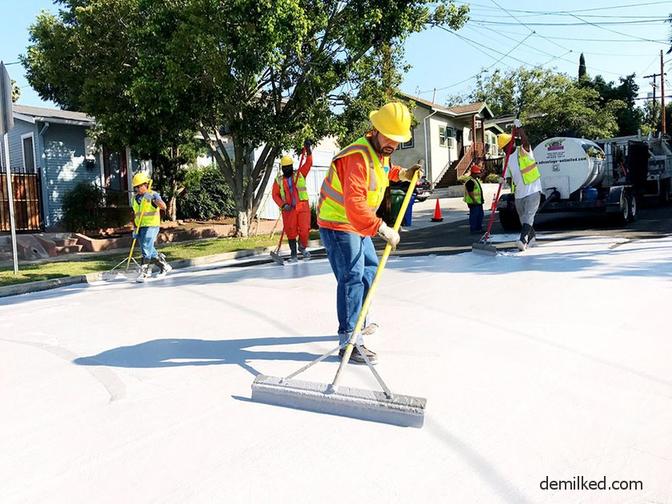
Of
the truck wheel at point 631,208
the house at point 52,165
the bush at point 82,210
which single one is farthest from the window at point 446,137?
the bush at point 82,210

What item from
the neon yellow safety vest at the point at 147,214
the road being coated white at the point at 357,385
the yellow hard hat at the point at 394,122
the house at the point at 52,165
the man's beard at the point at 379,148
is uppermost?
the house at the point at 52,165

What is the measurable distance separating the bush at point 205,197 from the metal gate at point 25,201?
15.4 ft

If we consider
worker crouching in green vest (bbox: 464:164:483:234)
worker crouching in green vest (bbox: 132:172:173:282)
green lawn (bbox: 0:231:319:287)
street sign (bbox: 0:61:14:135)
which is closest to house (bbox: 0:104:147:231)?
green lawn (bbox: 0:231:319:287)

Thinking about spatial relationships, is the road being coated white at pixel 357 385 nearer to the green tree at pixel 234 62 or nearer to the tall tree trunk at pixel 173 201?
the green tree at pixel 234 62

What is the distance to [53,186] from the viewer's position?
18219 mm

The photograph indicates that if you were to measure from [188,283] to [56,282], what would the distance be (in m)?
2.71

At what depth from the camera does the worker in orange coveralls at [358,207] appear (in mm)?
4051

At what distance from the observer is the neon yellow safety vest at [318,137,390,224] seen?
13.8ft

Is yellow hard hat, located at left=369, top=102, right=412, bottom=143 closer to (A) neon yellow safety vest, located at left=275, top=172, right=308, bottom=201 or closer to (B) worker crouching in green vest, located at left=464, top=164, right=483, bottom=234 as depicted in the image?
(A) neon yellow safety vest, located at left=275, top=172, right=308, bottom=201

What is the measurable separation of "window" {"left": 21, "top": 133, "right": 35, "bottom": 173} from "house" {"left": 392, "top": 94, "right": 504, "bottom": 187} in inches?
820

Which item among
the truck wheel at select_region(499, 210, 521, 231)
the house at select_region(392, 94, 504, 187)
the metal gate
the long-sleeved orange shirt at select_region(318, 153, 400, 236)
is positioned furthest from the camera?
the house at select_region(392, 94, 504, 187)

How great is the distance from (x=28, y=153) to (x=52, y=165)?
1552 millimetres

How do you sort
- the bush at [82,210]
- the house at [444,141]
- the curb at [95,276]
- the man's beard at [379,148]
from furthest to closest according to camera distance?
1. the house at [444,141]
2. the bush at [82,210]
3. the curb at [95,276]
4. the man's beard at [379,148]

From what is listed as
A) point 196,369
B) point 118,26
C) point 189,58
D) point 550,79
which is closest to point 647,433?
point 196,369
